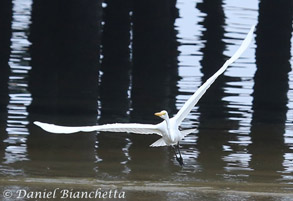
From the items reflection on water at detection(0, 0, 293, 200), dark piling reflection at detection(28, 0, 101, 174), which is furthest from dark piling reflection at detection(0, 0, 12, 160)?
dark piling reflection at detection(28, 0, 101, 174)

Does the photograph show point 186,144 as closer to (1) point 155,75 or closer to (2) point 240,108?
(2) point 240,108

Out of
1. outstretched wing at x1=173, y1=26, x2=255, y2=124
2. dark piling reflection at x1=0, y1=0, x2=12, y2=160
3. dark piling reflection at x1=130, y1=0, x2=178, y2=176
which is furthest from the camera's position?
dark piling reflection at x1=0, y1=0, x2=12, y2=160

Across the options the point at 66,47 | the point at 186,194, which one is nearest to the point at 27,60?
the point at 66,47

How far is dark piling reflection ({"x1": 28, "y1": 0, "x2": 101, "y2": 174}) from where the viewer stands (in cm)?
1414

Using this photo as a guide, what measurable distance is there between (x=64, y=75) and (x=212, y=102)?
392 centimetres

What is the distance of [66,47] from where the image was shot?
22.1 m

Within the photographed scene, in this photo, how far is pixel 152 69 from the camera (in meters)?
20.7

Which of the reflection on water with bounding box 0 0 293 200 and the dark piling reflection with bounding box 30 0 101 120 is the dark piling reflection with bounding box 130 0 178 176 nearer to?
the reflection on water with bounding box 0 0 293 200

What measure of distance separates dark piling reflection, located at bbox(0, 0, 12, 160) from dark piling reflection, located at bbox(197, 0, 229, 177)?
10.5 ft

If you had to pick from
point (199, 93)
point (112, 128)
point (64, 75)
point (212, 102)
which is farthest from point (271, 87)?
point (112, 128)

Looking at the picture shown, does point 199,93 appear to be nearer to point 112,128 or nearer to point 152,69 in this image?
point 112,128

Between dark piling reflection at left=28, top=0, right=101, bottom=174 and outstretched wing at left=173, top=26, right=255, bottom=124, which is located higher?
outstretched wing at left=173, top=26, right=255, bottom=124

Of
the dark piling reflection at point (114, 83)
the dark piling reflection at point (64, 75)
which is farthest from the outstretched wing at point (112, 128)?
the dark piling reflection at point (64, 75)

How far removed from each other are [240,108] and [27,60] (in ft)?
19.0
